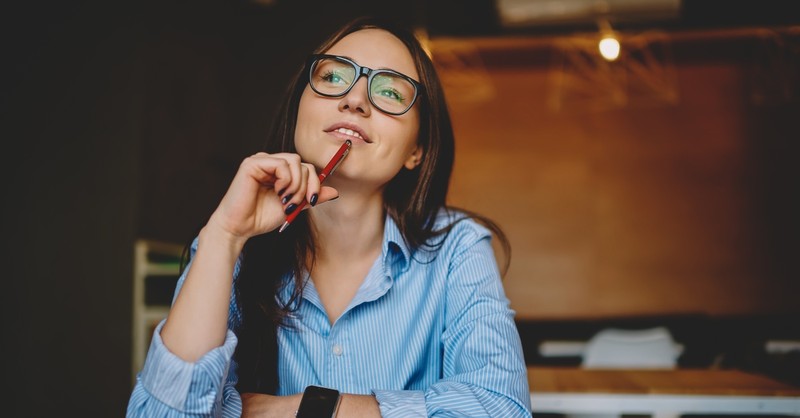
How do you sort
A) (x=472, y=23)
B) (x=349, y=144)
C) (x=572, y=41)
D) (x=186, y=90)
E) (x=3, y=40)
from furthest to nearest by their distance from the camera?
(x=572, y=41), (x=472, y=23), (x=186, y=90), (x=3, y=40), (x=349, y=144)

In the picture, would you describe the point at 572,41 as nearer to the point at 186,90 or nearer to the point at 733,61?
the point at 733,61

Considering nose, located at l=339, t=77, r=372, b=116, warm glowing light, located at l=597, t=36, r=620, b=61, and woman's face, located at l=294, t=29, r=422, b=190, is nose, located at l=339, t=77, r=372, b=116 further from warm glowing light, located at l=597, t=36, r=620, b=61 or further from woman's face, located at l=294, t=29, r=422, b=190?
warm glowing light, located at l=597, t=36, r=620, b=61

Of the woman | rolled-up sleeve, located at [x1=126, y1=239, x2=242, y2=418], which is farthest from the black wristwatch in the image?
rolled-up sleeve, located at [x1=126, y1=239, x2=242, y2=418]

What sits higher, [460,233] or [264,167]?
[264,167]

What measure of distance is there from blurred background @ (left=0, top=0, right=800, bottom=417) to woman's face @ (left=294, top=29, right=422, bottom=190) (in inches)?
55.6

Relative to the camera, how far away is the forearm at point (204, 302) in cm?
106

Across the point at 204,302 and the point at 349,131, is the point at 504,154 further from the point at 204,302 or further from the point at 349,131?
the point at 204,302

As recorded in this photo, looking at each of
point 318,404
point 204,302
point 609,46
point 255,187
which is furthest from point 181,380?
point 609,46

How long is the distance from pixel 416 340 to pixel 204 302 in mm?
488

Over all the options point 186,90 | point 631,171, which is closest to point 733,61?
point 631,171

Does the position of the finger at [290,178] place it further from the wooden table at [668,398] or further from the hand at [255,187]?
the wooden table at [668,398]

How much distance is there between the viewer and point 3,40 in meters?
2.67

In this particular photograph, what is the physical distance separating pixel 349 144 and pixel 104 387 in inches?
85.3

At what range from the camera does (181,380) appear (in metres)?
1.01
